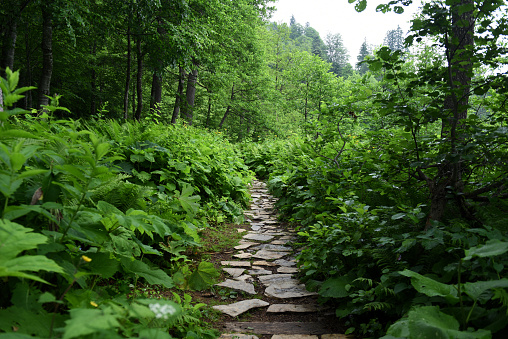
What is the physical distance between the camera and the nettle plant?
1.02 meters

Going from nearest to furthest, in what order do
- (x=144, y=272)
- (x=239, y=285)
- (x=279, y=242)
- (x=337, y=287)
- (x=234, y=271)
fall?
(x=144, y=272) → (x=337, y=287) → (x=239, y=285) → (x=234, y=271) → (x=279, y=242)

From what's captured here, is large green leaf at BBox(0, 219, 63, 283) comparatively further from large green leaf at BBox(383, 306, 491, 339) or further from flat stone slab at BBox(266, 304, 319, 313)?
flat stone slab at BBox(266, 304, 319, 313)

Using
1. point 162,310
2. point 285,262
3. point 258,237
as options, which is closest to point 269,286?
point 285,262

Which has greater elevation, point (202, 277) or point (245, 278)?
point (202, 277)

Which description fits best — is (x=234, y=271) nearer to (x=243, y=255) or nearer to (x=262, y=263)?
(x=262, y=263)

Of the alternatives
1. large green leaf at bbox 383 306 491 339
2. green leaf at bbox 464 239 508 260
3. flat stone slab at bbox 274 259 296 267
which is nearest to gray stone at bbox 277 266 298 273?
flat stone slab at bbox 274 259 296 267

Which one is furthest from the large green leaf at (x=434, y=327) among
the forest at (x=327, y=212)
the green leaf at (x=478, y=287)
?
the green leaf at (x=478, y=287)

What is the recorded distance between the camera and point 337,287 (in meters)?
2.72

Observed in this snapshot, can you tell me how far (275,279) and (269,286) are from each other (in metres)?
0.21

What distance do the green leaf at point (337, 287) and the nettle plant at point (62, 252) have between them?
114 cm

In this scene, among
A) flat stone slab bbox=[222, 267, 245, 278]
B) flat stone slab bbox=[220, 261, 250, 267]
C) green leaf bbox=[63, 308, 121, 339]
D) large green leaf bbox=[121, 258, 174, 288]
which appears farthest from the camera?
flat stone slab bbox=[220, 261, 250, 267]

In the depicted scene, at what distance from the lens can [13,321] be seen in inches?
46.7

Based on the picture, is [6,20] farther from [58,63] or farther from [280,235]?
[280,235]

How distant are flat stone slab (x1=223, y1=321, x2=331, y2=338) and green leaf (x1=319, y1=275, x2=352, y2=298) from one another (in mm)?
275
